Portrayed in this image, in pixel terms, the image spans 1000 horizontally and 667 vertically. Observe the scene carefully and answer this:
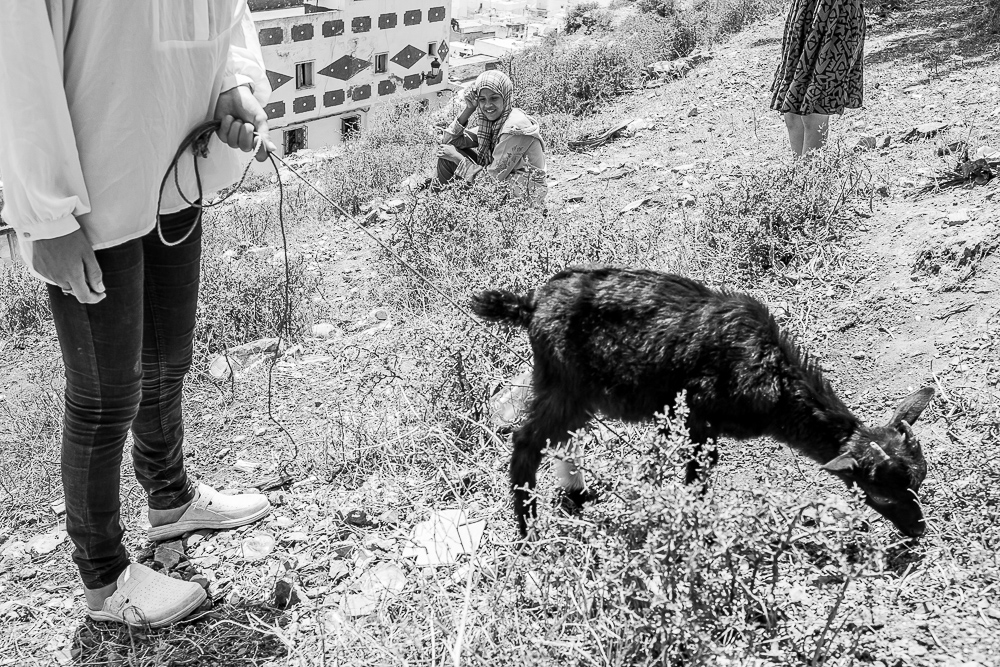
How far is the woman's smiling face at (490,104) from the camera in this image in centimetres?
637

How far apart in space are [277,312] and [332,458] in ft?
6.68

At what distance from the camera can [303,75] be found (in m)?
20.9

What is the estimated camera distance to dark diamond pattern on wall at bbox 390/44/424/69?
23.2m

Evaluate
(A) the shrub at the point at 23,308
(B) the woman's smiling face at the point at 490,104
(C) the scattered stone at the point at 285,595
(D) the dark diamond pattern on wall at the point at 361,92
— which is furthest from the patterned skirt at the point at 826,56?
(D) the dark diamond pattern on wall at the point at 361,92

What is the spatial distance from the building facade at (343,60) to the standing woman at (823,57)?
1462 centimetres

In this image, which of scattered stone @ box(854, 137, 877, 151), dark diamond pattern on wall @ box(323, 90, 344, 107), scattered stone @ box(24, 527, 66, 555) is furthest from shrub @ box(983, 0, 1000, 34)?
dark diamond pattern on wall @ box(323, 90, 344, 107)

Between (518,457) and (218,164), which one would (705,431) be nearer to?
(518,457)

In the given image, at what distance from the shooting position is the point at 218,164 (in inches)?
106

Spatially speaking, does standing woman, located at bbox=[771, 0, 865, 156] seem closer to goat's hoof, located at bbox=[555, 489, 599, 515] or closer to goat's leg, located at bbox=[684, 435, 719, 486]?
goat's leg, located at bbox=[684, 435, 719, 486]

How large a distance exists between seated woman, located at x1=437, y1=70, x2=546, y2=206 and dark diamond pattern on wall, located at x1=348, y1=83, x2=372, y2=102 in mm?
16746

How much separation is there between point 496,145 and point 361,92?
1749 cm

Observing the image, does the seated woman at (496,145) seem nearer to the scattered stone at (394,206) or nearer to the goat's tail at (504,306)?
the scattered stone at (394,206)

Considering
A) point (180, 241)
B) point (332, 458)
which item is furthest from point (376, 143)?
point (180, 241)

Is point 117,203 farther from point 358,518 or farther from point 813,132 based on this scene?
point 813,132
